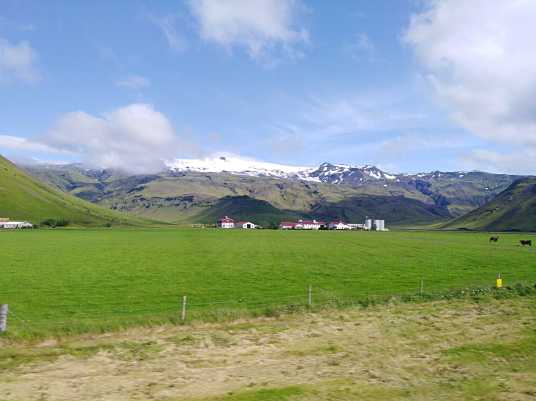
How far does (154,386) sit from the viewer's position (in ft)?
59.6

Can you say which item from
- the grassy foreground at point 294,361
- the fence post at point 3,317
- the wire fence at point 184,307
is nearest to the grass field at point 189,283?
the wire fence at point 184,307

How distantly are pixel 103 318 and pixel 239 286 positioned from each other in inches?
729

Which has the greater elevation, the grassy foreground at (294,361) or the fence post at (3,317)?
the fence post at (3,317)

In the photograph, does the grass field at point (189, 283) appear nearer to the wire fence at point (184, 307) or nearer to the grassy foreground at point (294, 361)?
→ the wire fence at point (184, 307)

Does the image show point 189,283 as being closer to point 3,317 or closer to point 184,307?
point 184,307

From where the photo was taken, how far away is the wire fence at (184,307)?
28.5 m

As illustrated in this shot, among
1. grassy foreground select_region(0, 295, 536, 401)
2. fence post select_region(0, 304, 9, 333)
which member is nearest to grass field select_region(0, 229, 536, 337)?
fence post select_region(0, 304, 9, 333)

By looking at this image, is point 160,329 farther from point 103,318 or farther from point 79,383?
point 79,383

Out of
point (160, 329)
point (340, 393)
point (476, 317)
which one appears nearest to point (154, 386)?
point (340, 393)

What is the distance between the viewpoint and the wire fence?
28516 millimetres

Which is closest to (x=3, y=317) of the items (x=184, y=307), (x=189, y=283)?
(x=184, y=307)

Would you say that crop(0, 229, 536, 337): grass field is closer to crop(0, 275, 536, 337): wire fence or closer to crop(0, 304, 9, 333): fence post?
crop(0, 275, 536, 337): wire fence

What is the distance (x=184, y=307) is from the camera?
2981 cm

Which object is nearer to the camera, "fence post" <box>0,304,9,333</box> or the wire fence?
"fence post" <box>0,304,9,333</box>
